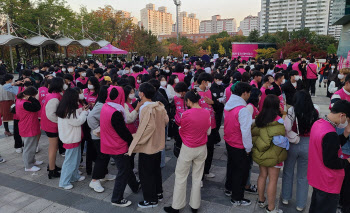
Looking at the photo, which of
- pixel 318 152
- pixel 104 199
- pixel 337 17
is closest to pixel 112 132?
pixel 104 199

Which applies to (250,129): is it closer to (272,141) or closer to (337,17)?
(272,141)

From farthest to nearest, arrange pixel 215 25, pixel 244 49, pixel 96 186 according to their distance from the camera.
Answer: pixel 215 25, pixel 244 49, pixel 96 186

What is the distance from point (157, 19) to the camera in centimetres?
14262

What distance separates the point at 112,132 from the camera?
133 inches

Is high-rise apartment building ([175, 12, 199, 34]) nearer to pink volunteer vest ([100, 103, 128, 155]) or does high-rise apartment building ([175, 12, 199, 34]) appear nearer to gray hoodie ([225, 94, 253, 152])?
pink volunteer vest ([100, 103, 128, 155])

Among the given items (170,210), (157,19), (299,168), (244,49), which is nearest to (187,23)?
(157,19)

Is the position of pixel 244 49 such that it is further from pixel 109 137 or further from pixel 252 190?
pixel 109 137

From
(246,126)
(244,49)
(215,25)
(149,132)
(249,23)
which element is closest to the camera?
(246,126)

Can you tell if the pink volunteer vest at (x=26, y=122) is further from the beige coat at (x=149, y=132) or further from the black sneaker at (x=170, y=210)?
Result: the black sneaker at (x=170, y=210)

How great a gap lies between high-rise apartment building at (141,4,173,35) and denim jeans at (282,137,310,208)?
5309 inches

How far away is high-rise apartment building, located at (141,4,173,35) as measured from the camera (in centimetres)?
13550

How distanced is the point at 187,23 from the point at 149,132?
529 ft

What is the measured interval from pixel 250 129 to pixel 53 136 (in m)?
3.27

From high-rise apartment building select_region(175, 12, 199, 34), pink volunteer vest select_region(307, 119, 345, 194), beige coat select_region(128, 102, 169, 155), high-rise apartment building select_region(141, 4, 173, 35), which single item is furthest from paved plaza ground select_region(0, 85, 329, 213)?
high-rise apartment building select_region(175, 12, 199, 34)
